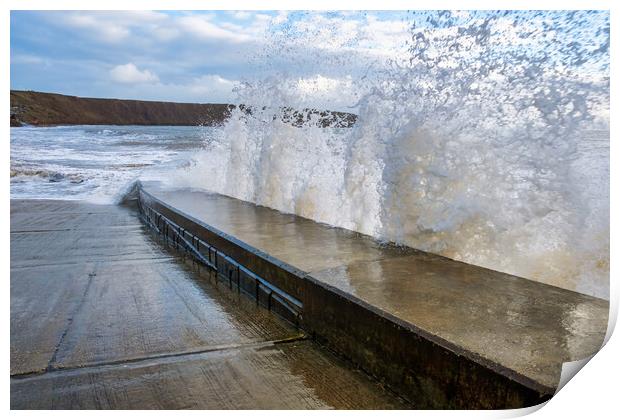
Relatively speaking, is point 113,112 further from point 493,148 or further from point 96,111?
point 493,148

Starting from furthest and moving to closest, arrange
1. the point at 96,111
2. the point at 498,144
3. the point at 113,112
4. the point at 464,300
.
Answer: the point at 113,112 → the point at 96,111 → the point at 498,144 → the point at 464,300

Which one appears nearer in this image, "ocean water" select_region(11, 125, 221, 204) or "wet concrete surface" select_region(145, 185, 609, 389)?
"wet concrete surface" select_region(145, 185, 609, 389)

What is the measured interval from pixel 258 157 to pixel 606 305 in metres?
4.04

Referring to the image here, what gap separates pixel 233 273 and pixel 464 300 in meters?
1.53

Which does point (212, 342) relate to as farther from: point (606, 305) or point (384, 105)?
point (384, 105)

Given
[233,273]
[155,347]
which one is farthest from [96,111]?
[155,347]

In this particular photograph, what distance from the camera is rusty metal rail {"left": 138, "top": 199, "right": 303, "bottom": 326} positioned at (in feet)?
7.68

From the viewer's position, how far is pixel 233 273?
3.00 metres

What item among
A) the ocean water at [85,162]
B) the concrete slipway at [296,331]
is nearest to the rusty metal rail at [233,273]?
the concrete slipway at [296,331]

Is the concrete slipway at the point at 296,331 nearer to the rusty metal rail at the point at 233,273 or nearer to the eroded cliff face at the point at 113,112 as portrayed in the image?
the rusty metal rail at the point at 233,273

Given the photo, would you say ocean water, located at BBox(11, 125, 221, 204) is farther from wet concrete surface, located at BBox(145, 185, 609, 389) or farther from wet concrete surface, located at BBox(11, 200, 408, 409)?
wet concrete surface, located at BBox(145, 185, 609, 389)

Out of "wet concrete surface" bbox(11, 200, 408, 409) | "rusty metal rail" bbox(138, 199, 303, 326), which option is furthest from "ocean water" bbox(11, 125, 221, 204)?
"wet concrete surface" bbox(11, 200, 408, 409)

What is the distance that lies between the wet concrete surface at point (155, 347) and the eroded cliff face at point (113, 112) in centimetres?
156

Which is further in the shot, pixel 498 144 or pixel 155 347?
pixel 498 144
